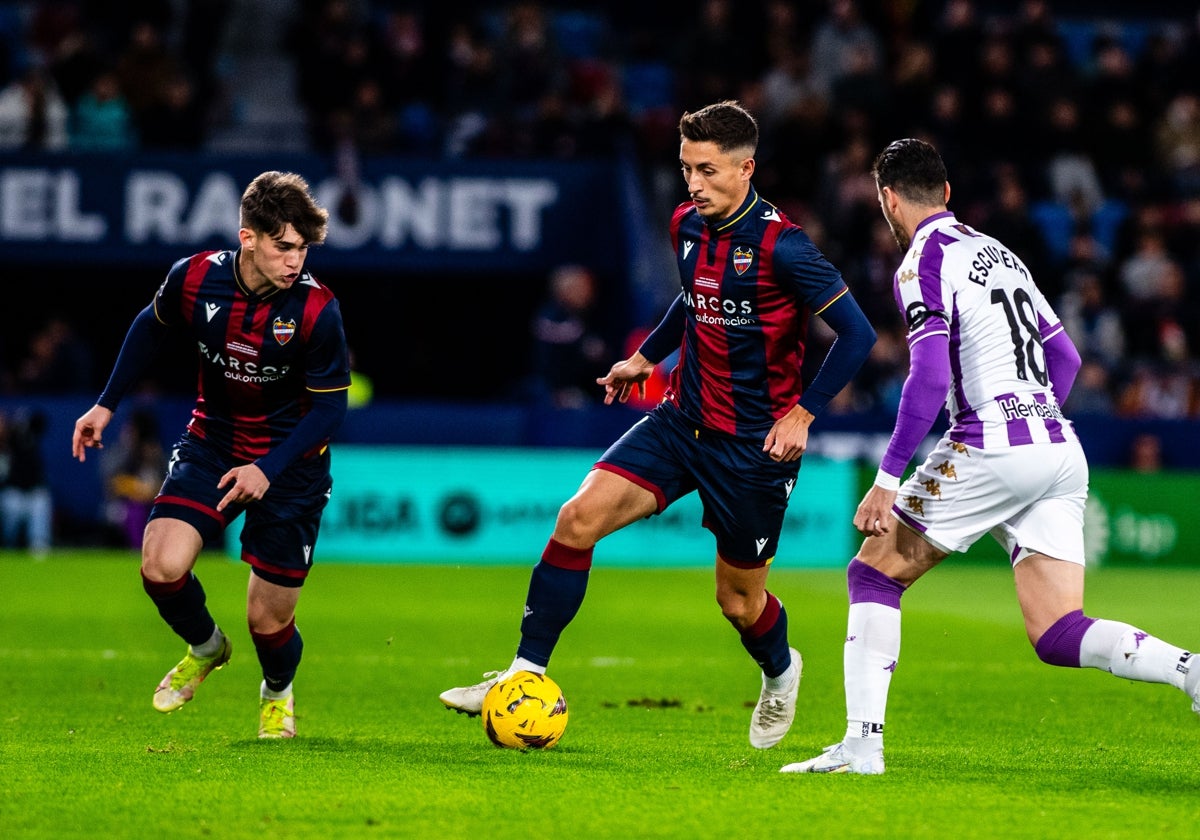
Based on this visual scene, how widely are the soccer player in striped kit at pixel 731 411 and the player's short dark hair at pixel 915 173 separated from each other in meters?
0.61

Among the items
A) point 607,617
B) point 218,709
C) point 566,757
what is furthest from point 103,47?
point 566,757

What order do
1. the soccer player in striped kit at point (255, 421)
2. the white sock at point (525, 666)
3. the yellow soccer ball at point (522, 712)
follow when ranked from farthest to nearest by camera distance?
1. the soccer player in striped kit at point (255, 421)
2. the white sock at point (525, 666)
3. the yellow soccer ball at point (522, 712)

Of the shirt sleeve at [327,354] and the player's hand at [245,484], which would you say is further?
the shirt sleeve at [327,354]

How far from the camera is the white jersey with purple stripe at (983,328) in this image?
19.8 ft

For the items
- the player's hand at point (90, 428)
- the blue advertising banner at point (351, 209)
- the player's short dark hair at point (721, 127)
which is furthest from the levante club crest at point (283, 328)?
the blue advertising banner at point (351, 209)

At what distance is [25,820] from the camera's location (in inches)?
199

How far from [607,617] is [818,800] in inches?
285

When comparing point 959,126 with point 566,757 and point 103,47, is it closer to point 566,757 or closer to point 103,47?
point 103,47

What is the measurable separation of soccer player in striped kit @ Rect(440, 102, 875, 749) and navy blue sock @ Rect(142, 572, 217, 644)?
123 cm

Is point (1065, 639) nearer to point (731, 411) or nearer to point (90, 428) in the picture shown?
point (731, 411)

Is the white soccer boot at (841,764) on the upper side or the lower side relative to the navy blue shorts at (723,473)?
lower

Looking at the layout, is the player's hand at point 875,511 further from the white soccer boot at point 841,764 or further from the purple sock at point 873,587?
the white soccer boot at point 841,764

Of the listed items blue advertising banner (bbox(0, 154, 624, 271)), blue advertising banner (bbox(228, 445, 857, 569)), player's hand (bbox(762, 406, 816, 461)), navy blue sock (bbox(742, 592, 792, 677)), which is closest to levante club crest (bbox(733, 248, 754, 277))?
player's hand (bbox(762, 406, 816, 461))

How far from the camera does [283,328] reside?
689cm
